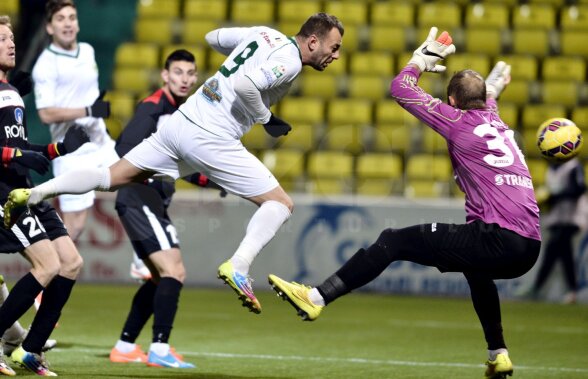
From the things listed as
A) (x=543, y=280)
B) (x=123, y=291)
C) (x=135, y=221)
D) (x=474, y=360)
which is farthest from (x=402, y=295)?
(x=135, y=221)

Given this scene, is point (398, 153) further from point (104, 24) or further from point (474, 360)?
point (474, 360)

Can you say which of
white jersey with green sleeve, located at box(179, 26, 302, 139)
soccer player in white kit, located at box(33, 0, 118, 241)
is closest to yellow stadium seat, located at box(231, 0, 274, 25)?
soccer player in white kit, located at box(33, 0, 118, 241)

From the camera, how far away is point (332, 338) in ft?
31.9

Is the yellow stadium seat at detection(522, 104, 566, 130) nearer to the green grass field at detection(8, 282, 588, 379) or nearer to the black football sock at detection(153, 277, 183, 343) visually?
the green grass field at detection(8, 282, 588, 379)

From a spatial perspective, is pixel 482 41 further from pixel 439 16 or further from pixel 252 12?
pixel 252 12

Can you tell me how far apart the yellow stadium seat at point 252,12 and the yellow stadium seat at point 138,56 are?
4.60 feet

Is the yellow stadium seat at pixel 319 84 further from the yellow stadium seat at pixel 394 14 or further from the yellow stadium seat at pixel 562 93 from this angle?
the yellow stadium seat at pixel 562 93

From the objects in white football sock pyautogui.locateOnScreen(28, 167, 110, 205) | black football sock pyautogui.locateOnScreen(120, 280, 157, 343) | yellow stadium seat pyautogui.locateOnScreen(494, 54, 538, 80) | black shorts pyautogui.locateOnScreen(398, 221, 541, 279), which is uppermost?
yellow stadium seat pyautogui.locateOnScreen(494, 54, 538, 80)

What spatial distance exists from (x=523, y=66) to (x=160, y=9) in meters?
5.93

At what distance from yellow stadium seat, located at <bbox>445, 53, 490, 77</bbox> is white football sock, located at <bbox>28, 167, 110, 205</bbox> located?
1051cm

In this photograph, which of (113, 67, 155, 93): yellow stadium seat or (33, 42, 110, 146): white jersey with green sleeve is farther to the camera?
(113, 67, 155, 93): yellow stadium seat

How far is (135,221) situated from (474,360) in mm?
2851

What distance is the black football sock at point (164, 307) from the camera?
7.71 meters

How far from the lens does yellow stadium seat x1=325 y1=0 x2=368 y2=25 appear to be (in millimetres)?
17297
